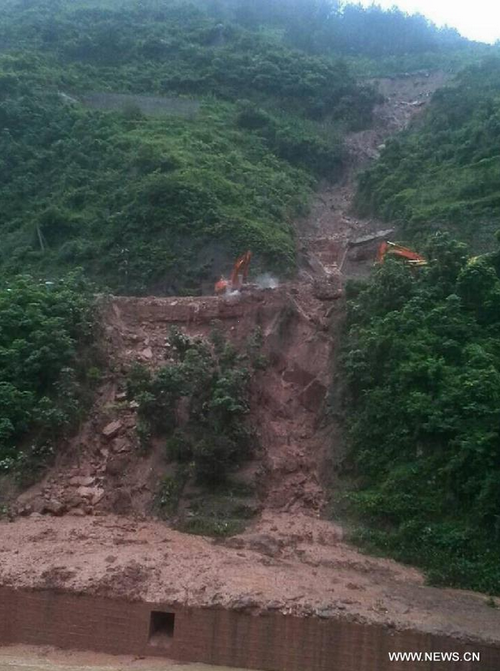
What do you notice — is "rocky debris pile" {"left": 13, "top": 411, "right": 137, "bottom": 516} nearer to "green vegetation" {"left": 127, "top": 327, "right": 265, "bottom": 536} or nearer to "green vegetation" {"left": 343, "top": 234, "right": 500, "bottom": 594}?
"green vegetation" {"left": 127, "top": 327, "right": 265, "bottom": 536}

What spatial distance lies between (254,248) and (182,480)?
10942 millimetres

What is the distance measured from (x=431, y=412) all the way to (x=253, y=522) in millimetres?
3846

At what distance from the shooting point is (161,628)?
1295cm

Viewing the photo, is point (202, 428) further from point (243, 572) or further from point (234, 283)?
point (234, 283)

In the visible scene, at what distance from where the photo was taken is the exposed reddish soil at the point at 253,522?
A: 1275 cm

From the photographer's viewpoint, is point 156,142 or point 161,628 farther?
point 156,142

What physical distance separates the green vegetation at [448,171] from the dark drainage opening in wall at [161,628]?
1404 cm

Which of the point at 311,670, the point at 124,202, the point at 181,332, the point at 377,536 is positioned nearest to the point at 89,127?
the point at 124,202

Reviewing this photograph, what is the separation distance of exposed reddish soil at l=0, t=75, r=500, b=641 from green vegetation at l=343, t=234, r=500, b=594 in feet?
2.16

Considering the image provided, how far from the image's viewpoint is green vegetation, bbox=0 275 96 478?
16.5 meters

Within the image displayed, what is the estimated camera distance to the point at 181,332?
1873 cm

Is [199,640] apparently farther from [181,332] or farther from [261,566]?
[181,332]

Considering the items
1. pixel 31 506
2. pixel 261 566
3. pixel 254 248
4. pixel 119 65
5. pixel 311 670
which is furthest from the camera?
pixel 119 65

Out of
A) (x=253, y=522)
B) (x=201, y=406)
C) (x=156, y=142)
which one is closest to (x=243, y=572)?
(x=253, y=522)
